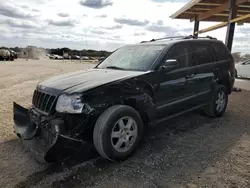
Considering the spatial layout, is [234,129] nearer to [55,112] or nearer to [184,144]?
[184,144]

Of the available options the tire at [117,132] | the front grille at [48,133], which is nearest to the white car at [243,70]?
the tire at [117,132]

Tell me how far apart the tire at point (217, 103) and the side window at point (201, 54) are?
2.31ft

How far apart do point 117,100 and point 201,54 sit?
249 centimetres

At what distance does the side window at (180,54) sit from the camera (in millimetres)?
4188

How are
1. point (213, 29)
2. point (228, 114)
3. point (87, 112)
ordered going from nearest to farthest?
1. point (87, 112)
2. point (228, 114)
3. point (213, 29)

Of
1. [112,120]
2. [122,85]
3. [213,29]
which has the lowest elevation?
[112,120]

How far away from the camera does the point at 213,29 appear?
11.8 metres

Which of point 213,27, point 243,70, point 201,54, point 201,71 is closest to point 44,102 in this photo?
point 201,71

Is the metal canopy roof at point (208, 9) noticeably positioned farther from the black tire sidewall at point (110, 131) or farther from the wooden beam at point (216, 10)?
the black tire sidewall at point (110, 131)

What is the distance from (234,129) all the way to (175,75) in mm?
1739

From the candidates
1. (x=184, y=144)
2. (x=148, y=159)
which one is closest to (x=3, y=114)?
(x=148, y=159)

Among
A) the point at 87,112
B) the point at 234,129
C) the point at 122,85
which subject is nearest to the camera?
the point at 87,112

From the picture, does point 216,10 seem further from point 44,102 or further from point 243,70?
point 44,102

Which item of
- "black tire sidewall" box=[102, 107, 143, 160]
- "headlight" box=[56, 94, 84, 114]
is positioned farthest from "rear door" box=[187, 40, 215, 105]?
"headlight" box=[56, 94, 84, 114]
